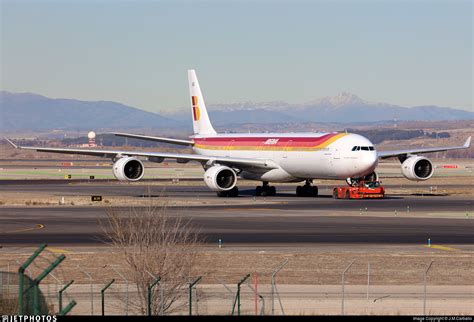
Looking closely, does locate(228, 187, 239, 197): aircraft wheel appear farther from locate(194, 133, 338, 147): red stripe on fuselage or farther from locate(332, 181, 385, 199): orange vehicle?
locate(332, 181, 385, 199): orange vehicle

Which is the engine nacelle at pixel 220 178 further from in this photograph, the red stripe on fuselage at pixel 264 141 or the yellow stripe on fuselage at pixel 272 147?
the red stripe on fuselage at pixel 264 141

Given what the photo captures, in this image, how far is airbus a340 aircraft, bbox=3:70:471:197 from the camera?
81500 mm

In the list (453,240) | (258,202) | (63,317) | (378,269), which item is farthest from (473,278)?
(258,202)

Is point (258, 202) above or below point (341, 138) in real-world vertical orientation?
below

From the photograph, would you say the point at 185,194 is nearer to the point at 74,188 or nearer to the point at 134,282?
the point at 74,188

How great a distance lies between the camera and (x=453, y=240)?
173ft

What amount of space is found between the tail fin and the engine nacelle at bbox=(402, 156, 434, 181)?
22.6 meters

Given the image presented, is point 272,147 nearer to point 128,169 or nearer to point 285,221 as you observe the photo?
point 128,169

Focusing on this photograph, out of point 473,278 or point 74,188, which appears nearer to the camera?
point 473,278

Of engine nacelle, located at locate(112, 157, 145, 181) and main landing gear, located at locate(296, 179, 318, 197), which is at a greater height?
engine nacelle, located at locate(112, 157, 145, 181)

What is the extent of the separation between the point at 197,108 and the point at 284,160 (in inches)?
751

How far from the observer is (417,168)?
289 ft

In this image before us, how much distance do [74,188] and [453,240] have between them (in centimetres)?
5812

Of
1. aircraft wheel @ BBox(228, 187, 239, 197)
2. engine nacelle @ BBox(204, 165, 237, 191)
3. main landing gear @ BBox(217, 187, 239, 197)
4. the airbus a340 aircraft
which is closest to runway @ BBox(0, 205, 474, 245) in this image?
engine nacelle @ BBox(204, 165, 237, 191)
